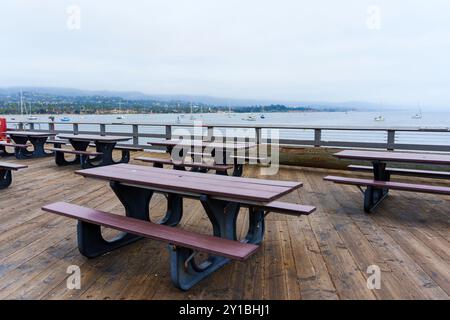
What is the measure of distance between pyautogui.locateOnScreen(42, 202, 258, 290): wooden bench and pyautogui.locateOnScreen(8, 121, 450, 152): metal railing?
4791 millimetres

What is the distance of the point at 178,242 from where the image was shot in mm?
1971

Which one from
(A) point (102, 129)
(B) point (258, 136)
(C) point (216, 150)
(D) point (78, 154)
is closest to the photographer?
(C) point (216, 150)

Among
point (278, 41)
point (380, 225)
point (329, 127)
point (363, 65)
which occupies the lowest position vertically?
point (380, 225)

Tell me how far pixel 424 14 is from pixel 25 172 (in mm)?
8284

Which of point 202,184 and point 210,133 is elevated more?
point 210,133

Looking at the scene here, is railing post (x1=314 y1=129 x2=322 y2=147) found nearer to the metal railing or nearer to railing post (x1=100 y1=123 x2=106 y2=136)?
the metal railing

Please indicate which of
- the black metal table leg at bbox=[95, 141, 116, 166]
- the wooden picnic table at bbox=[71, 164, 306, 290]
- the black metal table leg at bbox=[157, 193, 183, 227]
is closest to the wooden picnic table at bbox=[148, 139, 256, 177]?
the black metal table leg at bbox=[95, 141, 116, 166]

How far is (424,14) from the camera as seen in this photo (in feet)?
21.7

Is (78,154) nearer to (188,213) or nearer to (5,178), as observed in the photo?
(5,178)

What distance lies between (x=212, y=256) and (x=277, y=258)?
53 cm

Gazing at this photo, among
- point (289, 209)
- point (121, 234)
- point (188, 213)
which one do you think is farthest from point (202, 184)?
point (188, 213)

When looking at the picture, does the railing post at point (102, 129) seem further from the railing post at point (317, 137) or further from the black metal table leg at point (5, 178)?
the railing post at point (317, 137)
